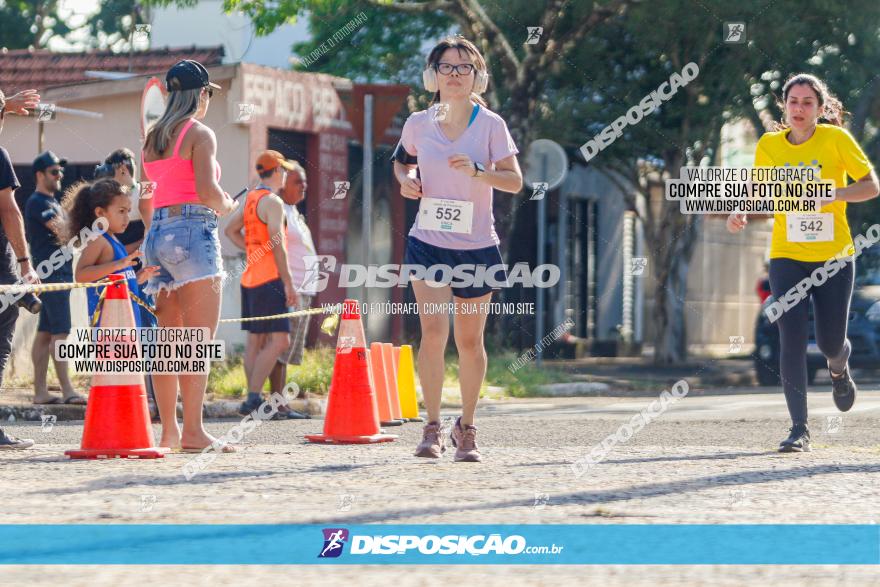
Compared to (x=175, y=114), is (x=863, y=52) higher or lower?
higher

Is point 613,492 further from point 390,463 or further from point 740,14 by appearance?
point 740,14

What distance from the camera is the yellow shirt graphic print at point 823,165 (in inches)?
320

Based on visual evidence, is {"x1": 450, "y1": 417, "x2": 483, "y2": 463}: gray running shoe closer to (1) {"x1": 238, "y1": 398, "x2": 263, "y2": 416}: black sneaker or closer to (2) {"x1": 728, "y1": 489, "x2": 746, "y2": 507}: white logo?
(2) {"x1": 728, "y1": 489, "x2": 746, "y2": 507}: white logo

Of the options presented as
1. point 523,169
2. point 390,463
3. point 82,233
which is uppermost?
point 523,169

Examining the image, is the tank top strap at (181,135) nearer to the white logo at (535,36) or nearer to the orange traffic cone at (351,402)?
the orange traffic cone at (351,402)

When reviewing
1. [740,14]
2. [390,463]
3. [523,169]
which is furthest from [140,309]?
[740,14]

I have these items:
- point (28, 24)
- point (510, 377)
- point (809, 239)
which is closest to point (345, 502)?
point (809, 239)

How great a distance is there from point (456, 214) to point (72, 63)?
59.5 feet

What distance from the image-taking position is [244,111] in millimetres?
17297

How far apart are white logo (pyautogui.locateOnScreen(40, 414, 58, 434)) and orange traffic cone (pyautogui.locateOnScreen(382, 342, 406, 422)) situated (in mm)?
2335

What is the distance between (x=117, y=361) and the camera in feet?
24.4

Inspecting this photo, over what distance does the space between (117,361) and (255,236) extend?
378 cm

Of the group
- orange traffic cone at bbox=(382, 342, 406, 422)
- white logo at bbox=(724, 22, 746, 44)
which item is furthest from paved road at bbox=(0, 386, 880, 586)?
white logo at bbox=(724, 22, 746, 44)

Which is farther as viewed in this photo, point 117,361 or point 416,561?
point 117,361
